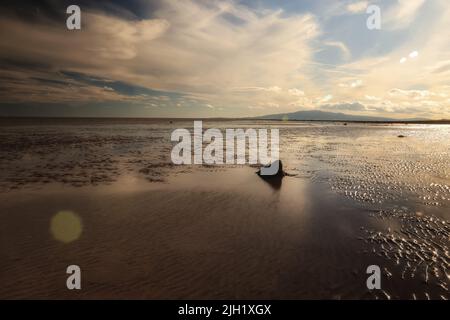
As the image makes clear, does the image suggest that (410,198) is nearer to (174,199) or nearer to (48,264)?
(174,199)

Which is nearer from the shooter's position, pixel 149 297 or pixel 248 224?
pixel 149 297

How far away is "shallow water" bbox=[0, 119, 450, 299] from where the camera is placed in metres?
5.46

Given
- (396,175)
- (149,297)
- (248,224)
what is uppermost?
(396,175)

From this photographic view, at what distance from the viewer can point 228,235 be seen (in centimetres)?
772

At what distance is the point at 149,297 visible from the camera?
5.09m

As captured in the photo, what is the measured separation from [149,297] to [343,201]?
844 centimetres

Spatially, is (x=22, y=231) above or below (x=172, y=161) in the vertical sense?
below

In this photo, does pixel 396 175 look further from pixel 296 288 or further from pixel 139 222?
pixel 139 222

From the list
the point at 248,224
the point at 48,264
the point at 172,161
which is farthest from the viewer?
the point at 172,161

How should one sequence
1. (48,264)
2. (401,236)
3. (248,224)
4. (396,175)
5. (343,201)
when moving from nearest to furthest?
(48,264) → (401,236) → (248,224) → (343,201) → (396,175)

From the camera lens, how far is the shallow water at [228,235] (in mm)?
5461

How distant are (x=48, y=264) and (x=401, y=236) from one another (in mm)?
9483

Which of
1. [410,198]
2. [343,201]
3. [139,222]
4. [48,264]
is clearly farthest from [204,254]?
[410,198]

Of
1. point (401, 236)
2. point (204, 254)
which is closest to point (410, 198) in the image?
point (401, 236)
